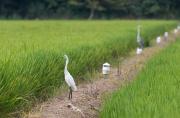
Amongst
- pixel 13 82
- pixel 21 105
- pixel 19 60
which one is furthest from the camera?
pixel 19 60

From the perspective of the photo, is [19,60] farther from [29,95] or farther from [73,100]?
[73,100]

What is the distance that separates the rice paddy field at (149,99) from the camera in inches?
191

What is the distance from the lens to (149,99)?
5.43 m

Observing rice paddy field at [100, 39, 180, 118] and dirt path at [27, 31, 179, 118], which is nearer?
rice paddy field at [100, 39, 180, 118]

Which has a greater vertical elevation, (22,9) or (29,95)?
(22,9)

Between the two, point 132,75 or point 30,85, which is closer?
point 30,85

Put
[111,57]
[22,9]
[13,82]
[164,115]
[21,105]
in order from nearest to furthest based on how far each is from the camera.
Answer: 1. [164,115]
2. [13,82]
3. [21,105]
4. [111,57]
5. [22,9]

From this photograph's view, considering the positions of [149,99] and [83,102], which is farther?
[83,102]

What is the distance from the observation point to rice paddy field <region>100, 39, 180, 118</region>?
4848mm

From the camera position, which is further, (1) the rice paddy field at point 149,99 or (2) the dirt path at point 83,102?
(2) the dirt path at point 83,102

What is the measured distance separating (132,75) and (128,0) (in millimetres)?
36674

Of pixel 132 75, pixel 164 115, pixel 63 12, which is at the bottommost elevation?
pixel 164 115

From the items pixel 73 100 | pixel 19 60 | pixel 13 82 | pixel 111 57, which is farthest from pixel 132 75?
pixel 13 82

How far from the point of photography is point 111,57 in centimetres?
1075
